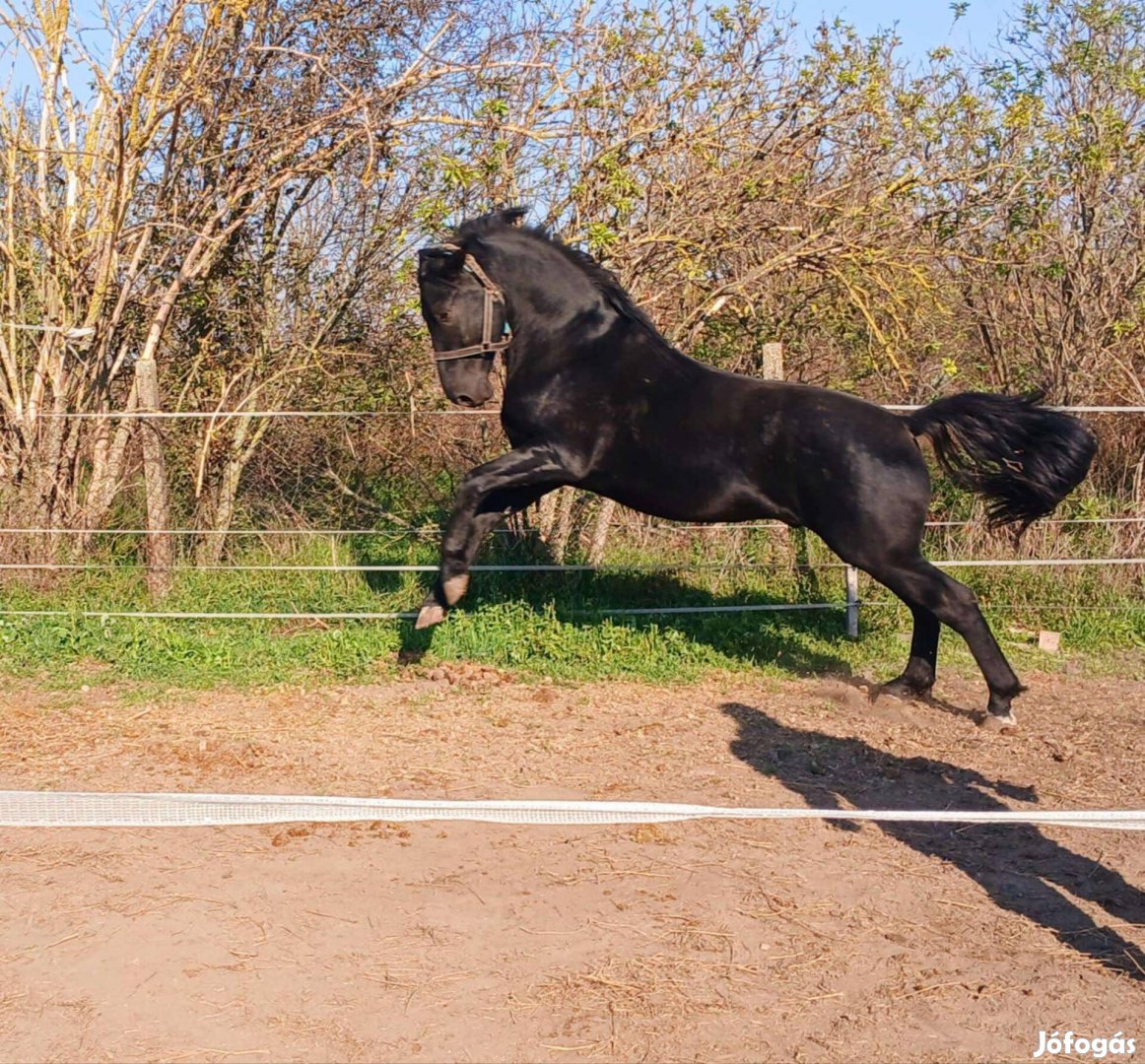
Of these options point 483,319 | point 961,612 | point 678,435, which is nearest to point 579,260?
point 483,319

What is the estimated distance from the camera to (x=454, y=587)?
6.04 m

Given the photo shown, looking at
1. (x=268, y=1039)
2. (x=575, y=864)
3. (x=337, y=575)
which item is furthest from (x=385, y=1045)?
(x=337, y=575)

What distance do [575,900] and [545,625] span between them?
11.5 ft

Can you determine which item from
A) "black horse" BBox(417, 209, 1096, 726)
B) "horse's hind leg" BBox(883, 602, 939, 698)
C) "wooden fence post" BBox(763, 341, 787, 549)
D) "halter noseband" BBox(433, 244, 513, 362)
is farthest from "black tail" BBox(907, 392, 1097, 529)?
"halter noseband" BBox(433, 244, 513, 362)

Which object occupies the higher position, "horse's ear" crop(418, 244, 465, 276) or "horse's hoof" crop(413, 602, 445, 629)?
"horse's ear" crop(418, 244, 465, 276)

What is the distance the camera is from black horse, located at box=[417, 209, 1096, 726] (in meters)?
6.05

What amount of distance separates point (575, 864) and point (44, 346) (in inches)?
226

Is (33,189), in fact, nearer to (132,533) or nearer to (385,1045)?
(132,533)

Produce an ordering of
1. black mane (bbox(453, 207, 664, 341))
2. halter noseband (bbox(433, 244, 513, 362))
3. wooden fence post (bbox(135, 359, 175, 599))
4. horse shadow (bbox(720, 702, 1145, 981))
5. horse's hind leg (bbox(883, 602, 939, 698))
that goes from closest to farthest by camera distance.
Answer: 1. horse shadow (bbox(720, 702, 1145, 981))
2. halter noseband (bbox(433, 244, 513, 362))
3. black mane (bbox(453, 207, 664, 341))
4. horse's hind leg (bbox(883, 602, 939, 698))
5. wooden fence post (bbox(135, 359, 175, 599))

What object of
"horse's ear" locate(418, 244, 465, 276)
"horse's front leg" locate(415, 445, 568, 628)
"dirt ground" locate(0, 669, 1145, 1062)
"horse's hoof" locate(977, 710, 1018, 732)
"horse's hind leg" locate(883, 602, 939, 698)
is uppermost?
"horse's ear" locate(418, 244, 465, 276)

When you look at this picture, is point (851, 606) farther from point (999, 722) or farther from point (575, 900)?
point (575, 900)

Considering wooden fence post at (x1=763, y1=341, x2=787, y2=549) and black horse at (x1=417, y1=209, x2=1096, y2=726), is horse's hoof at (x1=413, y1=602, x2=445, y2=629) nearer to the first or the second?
black horse at (x1=417, y1=209, x2=1096, y2=726)

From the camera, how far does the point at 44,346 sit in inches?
323

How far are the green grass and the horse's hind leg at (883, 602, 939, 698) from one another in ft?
2.07
